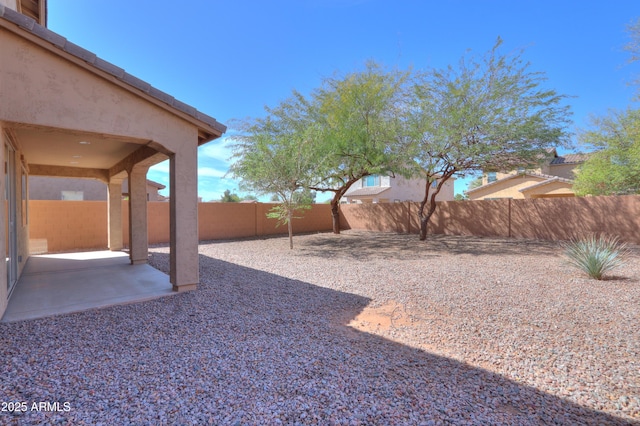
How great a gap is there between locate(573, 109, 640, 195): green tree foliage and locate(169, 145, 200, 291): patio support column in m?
18.6

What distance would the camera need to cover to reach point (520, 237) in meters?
14.9

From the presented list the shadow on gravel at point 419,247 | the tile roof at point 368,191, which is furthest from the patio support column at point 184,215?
the tile roof at point 368,191

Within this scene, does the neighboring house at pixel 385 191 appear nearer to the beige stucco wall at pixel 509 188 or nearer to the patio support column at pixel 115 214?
the beige stucco wall at pixel 509 188

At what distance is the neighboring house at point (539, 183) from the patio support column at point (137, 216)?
22.4m

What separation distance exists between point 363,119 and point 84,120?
10301 millimetres

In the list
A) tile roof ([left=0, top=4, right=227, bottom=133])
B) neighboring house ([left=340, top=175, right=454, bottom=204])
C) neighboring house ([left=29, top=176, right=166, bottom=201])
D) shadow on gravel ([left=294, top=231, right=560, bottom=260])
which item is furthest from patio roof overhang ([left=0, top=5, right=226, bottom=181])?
neighboring house ([left=340, top=175, right=454, bottom=204])

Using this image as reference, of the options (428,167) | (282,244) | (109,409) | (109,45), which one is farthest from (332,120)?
(109,409)

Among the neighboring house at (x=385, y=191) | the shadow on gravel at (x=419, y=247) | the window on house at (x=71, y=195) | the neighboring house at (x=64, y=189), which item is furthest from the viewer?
the neighboring house at (x=385, y=191)

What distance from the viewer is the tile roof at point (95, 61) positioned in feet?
12.7

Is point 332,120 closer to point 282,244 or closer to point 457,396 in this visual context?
point 282,244

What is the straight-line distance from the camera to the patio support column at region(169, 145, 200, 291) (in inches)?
217

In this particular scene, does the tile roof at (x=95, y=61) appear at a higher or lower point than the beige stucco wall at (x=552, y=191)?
higher

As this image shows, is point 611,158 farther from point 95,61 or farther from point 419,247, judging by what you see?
point 95,61

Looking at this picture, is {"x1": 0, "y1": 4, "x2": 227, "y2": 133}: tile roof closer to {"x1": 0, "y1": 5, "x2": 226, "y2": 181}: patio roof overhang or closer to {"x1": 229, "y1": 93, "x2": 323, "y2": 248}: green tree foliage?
{"x1": 0, "y1": 5, "x2": 226, "y2": 181}: patio roof overhang
